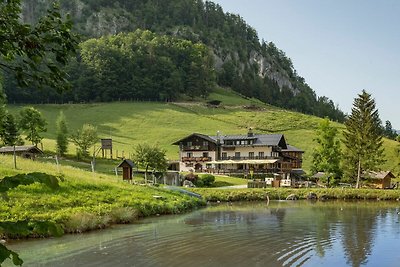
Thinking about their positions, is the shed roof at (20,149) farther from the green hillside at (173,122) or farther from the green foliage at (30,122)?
the green hillside at (173,122)

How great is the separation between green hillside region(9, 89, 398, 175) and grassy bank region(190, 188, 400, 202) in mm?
33985

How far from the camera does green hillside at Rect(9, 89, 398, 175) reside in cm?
9875

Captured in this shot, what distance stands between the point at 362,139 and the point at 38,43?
66442mm

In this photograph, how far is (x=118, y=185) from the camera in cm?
4084

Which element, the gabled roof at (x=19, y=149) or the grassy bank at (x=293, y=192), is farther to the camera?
the gabled roof at (x=19, y=149)

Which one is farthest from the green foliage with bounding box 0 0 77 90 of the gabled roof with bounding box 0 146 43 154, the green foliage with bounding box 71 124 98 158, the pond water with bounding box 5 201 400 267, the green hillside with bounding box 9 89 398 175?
the green hillside with bounding box 9 89 398 175

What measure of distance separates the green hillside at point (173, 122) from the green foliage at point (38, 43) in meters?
83.3

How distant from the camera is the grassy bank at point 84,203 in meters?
27.0

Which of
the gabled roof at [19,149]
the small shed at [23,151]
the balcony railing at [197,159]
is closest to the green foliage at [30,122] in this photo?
the gabled roof at [19,149]

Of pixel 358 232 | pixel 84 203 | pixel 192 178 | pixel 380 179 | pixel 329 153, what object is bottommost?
pixel 358 232

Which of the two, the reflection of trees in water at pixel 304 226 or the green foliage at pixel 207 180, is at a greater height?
the green foliage at pixel 207 180

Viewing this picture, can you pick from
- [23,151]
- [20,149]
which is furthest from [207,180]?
[20,149]

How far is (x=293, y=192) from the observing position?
56219 millimetres

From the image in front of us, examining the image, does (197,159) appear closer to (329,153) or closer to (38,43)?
(329,153)
